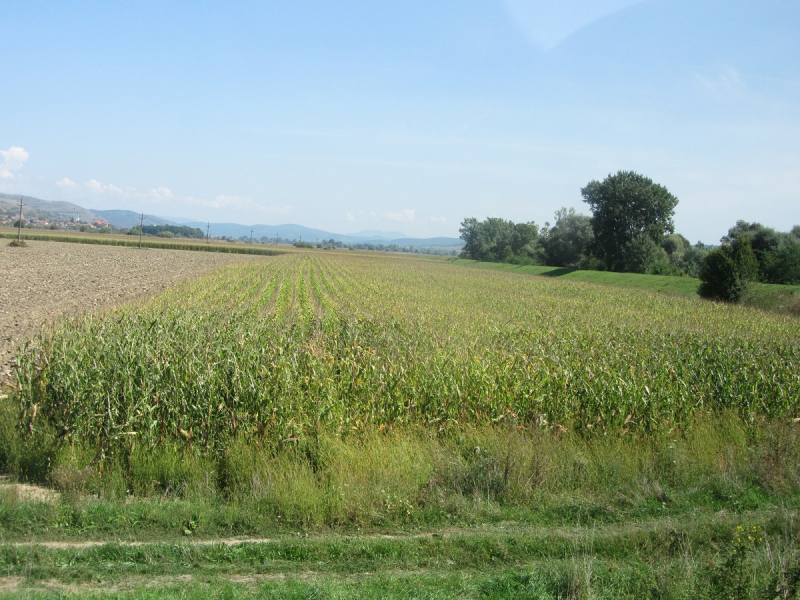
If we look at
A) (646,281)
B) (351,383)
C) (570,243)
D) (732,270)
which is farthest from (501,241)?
(351,383)

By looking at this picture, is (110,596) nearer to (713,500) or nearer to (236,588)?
(236,588)

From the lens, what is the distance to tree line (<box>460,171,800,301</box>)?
119ft

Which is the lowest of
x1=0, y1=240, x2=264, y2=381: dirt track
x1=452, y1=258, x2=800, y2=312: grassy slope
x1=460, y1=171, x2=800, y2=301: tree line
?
x1=0, y1=240, x2=264, y2=381: dirt track

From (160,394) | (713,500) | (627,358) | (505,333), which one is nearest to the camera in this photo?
(713,500)

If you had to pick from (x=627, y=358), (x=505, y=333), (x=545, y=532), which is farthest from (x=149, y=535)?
(x=505, y=333)

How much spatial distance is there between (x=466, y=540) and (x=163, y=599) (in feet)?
8.66

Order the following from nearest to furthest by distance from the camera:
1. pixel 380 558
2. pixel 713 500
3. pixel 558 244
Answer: pixel 380 558 < pixel 713 500 < pixel 558 244

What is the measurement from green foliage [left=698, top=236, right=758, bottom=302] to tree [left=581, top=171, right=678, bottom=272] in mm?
36761

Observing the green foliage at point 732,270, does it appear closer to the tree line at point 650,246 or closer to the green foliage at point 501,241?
the tree line at point 650,246

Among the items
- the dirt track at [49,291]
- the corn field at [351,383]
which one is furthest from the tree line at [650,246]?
the dirt track at [49,291]

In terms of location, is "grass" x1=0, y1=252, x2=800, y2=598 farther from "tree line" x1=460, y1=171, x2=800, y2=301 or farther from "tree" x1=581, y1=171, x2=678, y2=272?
"tree" x1=581, y1=171, x2=678, y2=272

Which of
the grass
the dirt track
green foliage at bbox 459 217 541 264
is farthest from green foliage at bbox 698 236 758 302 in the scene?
green foliage at bbox 459 217 541 264

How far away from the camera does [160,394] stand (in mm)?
7809

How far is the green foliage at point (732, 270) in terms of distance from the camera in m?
35.5
